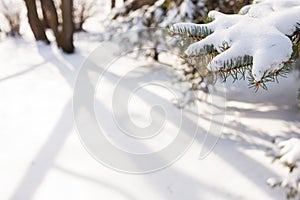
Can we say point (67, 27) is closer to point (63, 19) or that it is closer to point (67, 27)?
point (67, 27)

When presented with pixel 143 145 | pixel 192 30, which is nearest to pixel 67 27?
pixel 143 145

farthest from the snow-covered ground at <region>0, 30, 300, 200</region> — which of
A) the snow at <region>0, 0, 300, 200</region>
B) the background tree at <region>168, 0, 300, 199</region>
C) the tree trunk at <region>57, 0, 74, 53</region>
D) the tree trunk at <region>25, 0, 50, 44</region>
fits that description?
the tree trunk at <region>25, 0, 50, 44</region>

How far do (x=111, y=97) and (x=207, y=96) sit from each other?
60.2 inches

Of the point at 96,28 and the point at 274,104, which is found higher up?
the point at 274,104

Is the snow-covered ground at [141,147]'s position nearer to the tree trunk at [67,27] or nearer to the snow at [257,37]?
the tree trunk at [67,27]

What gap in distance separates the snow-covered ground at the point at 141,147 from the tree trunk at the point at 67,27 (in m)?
1.76

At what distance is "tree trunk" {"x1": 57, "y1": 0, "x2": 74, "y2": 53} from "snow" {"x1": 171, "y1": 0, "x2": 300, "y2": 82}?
213 inches

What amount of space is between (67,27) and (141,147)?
394 centimetres

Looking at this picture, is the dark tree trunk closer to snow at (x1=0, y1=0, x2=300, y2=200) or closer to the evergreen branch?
snow at (x1=0, y1=0, x2=300, y2=200)

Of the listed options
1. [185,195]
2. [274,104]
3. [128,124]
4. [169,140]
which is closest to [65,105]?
[128,124]

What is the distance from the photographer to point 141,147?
3418mm

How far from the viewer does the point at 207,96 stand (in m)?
3.94

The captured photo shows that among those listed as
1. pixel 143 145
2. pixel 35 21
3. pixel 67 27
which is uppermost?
pixel 143 145

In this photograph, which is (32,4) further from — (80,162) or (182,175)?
(182,175)
